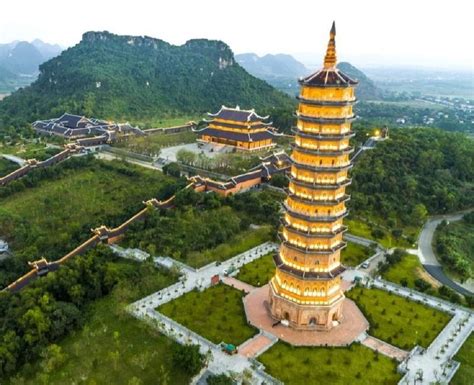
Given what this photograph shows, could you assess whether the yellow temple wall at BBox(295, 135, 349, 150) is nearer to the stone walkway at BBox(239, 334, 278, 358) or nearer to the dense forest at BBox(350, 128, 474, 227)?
the stone walkway at BBox(239, 334, 278, 358)

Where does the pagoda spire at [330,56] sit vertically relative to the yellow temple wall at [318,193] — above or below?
above

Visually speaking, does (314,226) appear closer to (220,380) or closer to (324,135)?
(324,135)

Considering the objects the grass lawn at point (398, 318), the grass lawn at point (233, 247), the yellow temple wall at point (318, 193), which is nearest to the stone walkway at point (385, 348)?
the grass lawn at point (398, 318)

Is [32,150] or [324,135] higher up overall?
[324,135]

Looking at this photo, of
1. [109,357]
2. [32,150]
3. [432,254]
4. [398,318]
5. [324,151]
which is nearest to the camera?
[109,357]

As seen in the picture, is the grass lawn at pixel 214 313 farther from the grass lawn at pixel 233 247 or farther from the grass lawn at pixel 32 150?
the grass lawn at pixel 32 150

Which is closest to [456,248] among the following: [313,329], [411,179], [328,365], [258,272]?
[411,179]

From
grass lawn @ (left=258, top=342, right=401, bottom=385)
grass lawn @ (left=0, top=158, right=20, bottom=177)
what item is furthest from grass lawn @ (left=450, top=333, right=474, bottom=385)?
grass lawn @ (left=0, top=158, right=20, bottom=177)
